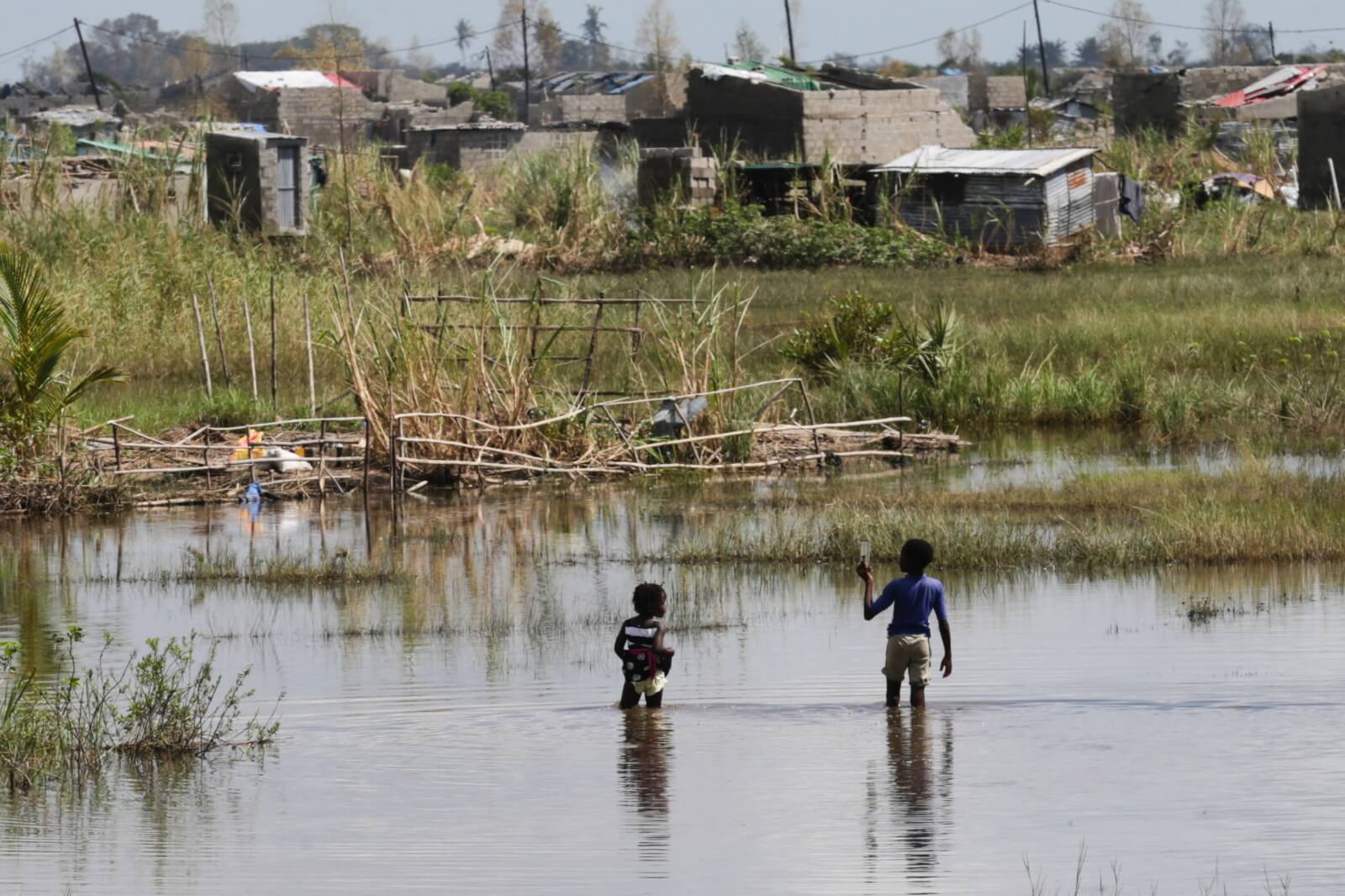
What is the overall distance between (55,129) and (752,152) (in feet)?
49.6

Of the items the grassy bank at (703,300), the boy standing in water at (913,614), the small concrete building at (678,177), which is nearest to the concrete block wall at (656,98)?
the small concrete building at (678,177)

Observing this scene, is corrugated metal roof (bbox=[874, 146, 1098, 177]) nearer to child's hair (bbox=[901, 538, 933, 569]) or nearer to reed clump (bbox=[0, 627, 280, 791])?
child's hair (bbox=[901, 538, 933, 569])

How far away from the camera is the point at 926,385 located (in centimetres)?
2139

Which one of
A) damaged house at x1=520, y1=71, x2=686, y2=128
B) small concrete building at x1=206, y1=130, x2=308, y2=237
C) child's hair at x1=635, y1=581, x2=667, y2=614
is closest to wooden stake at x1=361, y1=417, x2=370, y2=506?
child's hair at x1=635, y1=581, x2=667, y2=614

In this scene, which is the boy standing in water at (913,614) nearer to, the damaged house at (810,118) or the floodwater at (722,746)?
the floodwater at (722,746)

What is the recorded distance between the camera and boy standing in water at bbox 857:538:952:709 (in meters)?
8.74

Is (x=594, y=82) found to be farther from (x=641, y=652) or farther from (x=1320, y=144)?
(x=641, y=652)

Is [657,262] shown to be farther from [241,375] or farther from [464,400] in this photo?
[464,400]

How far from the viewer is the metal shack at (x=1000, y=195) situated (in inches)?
1367

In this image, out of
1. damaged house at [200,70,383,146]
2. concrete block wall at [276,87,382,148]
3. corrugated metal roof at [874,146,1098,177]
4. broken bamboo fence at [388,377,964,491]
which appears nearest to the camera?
broken bamboo fence at [388,377,964,491]

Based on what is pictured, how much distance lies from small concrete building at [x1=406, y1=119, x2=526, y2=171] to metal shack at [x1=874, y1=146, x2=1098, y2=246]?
20092 mm

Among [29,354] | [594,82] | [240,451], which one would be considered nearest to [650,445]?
[240,451]

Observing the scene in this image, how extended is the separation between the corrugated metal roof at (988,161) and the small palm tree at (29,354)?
20777mm

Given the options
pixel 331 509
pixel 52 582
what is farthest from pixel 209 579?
pixel 331 509
